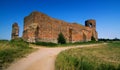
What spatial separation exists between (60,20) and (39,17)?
305 inches

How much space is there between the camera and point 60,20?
37125 millimetres

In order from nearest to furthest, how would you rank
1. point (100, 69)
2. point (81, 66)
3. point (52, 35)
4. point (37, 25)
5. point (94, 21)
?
point (100, 69) < point (81, 66) < point (37, 25) < point (52, 35) < point (94, 21)

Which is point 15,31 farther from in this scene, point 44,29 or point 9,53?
point 9,53

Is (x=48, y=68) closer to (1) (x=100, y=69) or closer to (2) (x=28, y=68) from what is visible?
(2) (x=28, y=68)

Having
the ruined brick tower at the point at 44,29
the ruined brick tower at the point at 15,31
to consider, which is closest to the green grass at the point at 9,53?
the ruined brick tower at the point at 44,29

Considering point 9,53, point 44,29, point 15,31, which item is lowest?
point 9,53

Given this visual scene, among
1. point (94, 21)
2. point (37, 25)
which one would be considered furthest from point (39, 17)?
point (94, 21)

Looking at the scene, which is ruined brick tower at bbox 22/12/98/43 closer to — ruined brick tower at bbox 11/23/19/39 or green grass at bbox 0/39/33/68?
Answer: ruined brick tower at bbox 11/23/19/39

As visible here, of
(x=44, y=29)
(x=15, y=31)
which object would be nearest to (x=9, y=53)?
(x=44, y=29)

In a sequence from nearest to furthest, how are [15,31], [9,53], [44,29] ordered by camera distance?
[9,53], [44,29], [15,31]

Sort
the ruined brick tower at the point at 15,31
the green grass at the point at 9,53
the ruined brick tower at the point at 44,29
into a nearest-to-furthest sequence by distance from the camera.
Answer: the green grass at the point at 9,53 → the ruined brick tower at the point at 44,29 → the ruined brick tower at the point at 15,31

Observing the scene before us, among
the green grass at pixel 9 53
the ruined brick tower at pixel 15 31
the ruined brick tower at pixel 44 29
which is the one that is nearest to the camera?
the green grass at pixel 9 53

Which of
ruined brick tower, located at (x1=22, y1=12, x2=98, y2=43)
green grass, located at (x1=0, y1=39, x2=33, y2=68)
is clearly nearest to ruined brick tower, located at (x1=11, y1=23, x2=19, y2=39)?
ruined brick tower, located at (x1=22, y1=12, x2=98, y2=43)

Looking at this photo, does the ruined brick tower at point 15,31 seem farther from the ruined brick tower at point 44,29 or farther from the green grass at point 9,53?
the green grass at point 9,53
